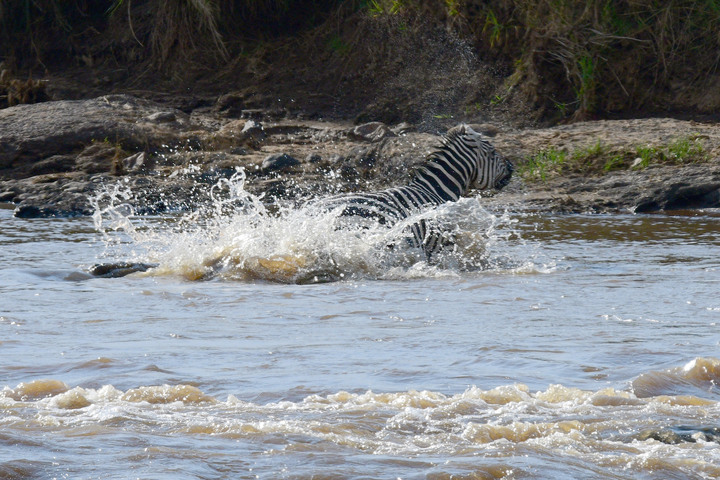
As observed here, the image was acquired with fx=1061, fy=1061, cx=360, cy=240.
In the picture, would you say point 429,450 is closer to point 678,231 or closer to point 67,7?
point 678,231

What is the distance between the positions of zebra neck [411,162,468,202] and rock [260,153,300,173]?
419 cm

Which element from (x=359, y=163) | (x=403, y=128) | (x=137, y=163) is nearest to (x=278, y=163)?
(x=359, y=163)

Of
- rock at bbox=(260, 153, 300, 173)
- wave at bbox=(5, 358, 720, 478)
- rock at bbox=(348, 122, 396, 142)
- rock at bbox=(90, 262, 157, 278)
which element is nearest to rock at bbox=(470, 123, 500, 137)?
rock at bbox=(348, 122, 396, 142)

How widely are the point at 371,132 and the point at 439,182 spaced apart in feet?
16.5

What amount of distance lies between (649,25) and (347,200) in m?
7.59

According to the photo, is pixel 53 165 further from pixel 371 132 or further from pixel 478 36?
pixel 478 36

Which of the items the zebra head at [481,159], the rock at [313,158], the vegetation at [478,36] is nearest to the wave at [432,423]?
the zebra head at [481,159]

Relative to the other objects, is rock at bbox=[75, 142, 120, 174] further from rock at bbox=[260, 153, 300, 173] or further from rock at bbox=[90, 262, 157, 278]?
rock at bbox=[90, 262, 157, 278]

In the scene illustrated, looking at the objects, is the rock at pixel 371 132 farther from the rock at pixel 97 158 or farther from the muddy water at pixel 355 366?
the muddy water at pixel 355 366

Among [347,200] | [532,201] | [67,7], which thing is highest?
[67,7]

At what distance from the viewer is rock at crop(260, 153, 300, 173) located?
12.2 meters

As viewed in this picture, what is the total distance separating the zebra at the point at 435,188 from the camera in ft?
24.9

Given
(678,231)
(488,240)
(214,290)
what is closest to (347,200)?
(488,240)

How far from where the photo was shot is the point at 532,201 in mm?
10906
